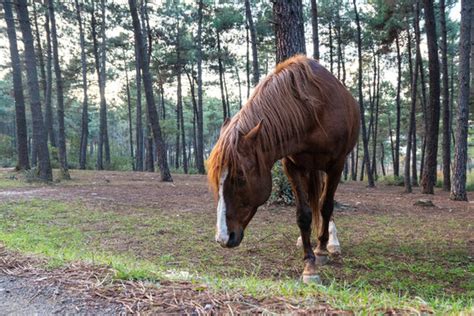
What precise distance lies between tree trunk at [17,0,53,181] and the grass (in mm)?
5155

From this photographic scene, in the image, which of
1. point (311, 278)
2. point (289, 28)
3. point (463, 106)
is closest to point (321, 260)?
point (311, 278)

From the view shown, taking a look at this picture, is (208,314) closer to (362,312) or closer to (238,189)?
(362,312)

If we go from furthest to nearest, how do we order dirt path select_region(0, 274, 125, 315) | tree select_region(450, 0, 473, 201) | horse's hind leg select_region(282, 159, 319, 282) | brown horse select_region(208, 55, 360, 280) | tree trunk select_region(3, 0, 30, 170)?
1. tree trunk select_region(3, 0, 30, 170)
2. tree select_region(450, 0, 473, 201)
3. horse's hind leg select_region(282, 159, 319, 282)
4. brown horse select_region(208, 55, 360, 280)
5. dirt path select_region(0, 274, 125, 315)

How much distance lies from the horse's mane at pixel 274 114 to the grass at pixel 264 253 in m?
0.85

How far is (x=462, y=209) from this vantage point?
24.0ft

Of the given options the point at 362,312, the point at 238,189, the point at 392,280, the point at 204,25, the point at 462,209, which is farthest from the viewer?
the point at 204,25

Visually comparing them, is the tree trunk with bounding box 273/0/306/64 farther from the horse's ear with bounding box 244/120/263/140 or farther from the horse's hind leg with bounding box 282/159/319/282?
the horse's ear with bounding box 244/120/263/140

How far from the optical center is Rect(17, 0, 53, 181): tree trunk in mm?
10406

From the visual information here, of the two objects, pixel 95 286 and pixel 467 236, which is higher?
pixel 95 286

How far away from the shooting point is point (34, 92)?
10.5m

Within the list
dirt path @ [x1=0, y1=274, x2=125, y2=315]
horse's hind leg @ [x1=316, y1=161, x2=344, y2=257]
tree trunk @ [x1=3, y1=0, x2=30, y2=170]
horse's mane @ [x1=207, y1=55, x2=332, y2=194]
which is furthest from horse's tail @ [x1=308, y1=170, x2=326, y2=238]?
tree trunk @ [x1=3, y1=0, x2=30, y2=170]

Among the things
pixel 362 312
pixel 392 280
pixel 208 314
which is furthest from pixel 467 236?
pixel 208 314

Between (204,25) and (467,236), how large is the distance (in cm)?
2371

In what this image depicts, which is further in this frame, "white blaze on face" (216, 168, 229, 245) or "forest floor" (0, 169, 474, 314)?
"white blaze on face" (216, 168, 229, 245)
